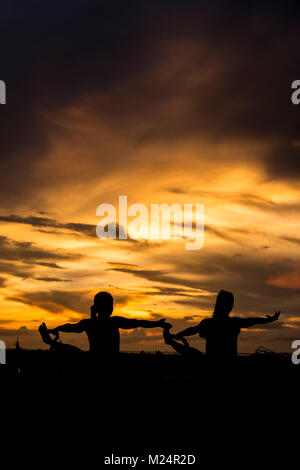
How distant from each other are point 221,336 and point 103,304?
8.53 feet

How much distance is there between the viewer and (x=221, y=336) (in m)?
12.7

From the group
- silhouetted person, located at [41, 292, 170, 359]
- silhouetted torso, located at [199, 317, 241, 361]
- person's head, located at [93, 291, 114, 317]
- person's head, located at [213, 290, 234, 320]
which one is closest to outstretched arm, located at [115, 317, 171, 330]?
silhouetted person, located at [41, 292, 170, 359]

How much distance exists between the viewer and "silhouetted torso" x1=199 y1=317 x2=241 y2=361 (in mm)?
12680

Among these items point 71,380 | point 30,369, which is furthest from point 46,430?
point 30,369

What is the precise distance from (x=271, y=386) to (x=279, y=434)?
1.46 m

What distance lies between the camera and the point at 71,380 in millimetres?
14094

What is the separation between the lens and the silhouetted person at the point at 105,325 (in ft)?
42.4

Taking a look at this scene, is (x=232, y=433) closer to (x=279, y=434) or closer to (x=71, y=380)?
(x=279, y=434)

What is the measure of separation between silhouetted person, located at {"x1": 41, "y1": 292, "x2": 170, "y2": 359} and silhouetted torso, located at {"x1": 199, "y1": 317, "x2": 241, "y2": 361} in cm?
100

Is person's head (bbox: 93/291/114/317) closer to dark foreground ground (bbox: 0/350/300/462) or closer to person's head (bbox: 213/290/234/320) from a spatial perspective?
dark foreground ground (bbox: 0/350/300/462)

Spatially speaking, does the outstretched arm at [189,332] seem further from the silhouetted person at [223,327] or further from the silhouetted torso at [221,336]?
the silhouetted torso at [221,336]
